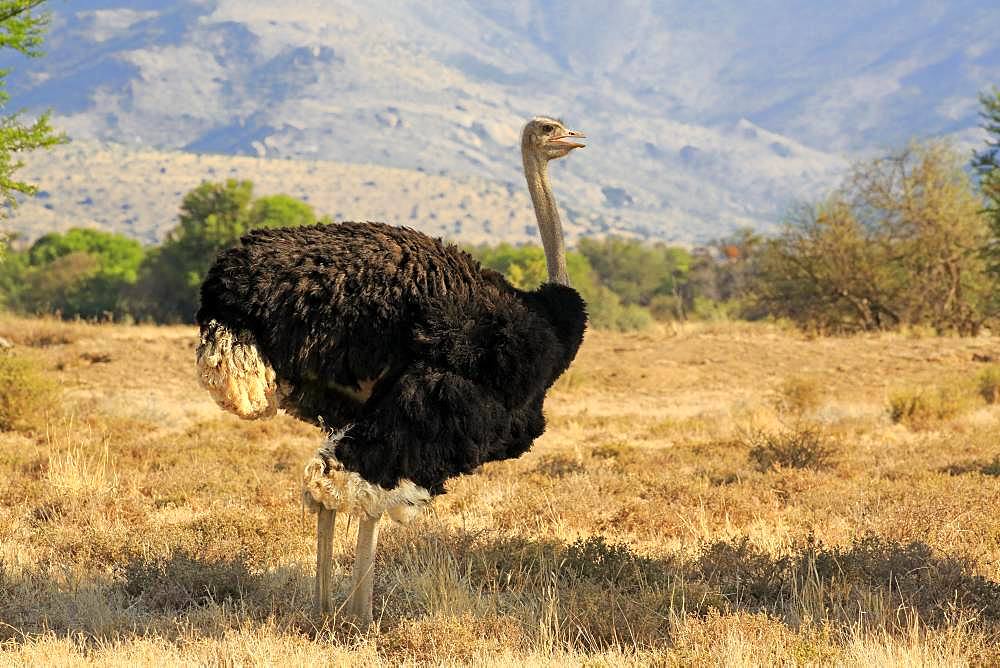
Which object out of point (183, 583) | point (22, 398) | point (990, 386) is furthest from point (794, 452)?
point (22, 398)

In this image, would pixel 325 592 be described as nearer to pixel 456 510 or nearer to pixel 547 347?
pixel 547 347

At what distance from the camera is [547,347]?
4805 mm

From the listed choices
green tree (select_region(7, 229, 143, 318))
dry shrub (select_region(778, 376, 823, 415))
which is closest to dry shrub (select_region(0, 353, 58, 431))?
dry shrub (select_region(778, 376, 823, 415))

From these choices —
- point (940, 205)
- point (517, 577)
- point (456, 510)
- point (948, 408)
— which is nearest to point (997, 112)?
point (940, 205)

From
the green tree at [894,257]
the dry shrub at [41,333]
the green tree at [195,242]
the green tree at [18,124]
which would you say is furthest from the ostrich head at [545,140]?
the green tree at [195,242]

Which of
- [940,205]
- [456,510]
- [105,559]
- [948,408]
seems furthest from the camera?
[940,205]

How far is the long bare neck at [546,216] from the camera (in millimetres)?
A: 5527

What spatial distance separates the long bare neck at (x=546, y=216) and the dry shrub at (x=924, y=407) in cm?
756

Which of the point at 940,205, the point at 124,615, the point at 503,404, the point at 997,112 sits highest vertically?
the point at 997,112

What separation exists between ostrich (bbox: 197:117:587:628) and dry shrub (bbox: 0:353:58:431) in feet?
20.7

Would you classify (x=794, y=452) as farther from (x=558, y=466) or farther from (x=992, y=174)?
(x=992, y=174)

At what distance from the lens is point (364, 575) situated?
489 centimetres

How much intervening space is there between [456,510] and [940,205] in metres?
20.5

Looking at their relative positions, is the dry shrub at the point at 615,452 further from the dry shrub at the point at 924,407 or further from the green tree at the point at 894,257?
the green tree at the point at 894,257
